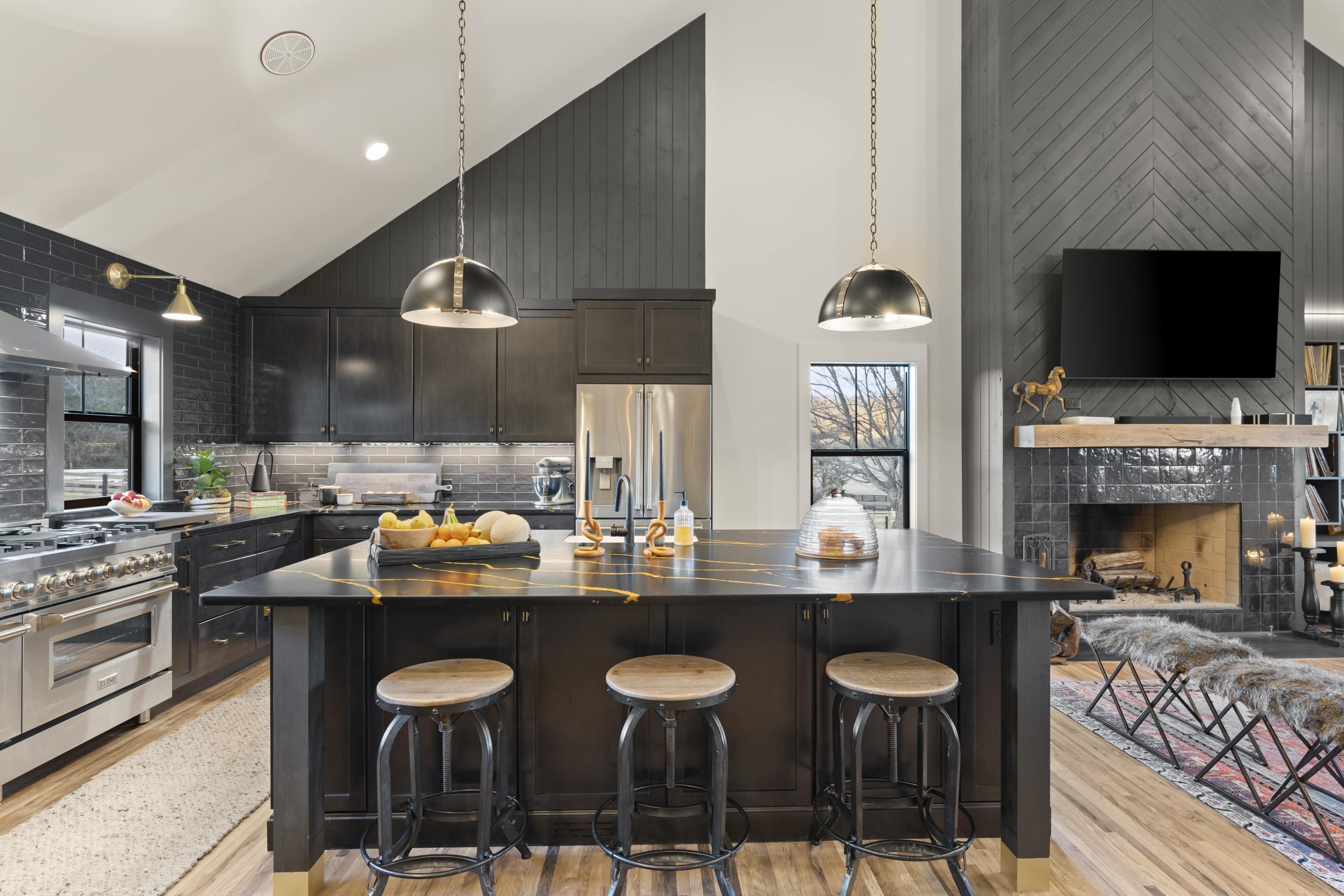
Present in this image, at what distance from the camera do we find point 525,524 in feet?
8.79

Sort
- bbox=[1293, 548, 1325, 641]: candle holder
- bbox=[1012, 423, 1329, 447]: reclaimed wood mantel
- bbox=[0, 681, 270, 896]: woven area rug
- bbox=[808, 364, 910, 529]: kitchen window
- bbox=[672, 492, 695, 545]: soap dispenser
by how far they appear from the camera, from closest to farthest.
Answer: bbox=[0, 681, 270, 896]: woven area rug, bbox=[672, 492, 695, 545]: soap dispenser, bbox=[1012, 423, 1329, 447]: reclaimed wood mantel, bbox=[1293, 548, 1325, 641]: candle holder, bbox=[808, 364, 910, 529]: kitchen window

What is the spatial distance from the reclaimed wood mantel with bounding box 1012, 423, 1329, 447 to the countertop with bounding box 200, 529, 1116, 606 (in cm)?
215

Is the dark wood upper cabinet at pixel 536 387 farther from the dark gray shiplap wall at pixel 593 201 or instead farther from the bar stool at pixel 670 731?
the bar stool at pixel 670 731

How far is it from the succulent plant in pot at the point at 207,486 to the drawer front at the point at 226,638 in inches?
27.8

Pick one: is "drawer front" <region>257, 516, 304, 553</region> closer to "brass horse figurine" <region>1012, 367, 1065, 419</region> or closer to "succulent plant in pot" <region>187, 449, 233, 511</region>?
"succulent plant in pot" <region>187, 449, 233, 511</region>

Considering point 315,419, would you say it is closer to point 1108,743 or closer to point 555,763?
point 555,763

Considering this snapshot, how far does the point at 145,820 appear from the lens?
2518 mm

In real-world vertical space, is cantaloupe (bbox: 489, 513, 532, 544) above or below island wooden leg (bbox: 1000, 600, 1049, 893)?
above

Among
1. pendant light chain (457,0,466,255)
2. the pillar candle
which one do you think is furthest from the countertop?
the pillar candle

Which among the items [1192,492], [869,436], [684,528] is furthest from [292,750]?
[1192,492]

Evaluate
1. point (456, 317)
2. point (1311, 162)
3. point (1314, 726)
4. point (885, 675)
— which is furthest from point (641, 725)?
point (1311, 162)

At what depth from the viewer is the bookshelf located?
16.9 ft

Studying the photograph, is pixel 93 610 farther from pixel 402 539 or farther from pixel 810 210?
pixel 810 210

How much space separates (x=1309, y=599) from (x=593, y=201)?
573 cm
